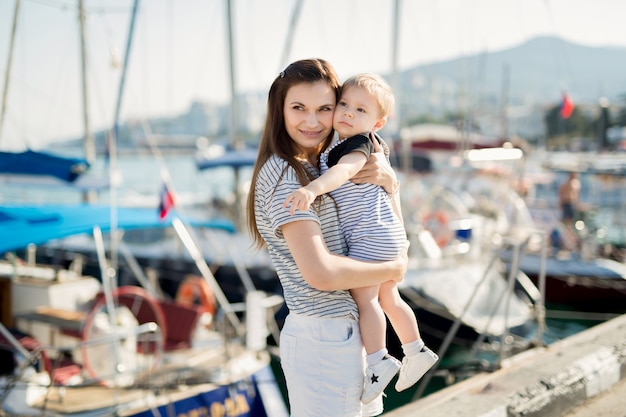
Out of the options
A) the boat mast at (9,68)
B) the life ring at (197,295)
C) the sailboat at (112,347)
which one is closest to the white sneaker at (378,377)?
the sailboat at (112,347)

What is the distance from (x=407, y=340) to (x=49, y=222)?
5240 millimetres

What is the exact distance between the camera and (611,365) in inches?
147

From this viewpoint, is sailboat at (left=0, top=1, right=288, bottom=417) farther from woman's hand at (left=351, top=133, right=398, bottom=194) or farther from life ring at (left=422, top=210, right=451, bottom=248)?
life ring at (left=422, top=210, right=451, bottom=248)

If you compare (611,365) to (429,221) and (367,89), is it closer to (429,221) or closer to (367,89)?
(367,89)

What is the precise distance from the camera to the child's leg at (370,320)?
83.8 inches

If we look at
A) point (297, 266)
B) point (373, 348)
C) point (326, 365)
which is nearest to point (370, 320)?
point (373, 348)

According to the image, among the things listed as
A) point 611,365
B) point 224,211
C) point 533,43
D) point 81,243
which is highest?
point 533,43

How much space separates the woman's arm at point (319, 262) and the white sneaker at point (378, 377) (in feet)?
1.00

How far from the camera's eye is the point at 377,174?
213cm

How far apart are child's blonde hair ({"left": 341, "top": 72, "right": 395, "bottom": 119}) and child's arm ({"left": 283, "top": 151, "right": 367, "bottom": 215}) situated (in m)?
0.21

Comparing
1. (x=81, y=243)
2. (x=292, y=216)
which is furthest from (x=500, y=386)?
(x=81, y=243)

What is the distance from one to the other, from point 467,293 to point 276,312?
10.9ft

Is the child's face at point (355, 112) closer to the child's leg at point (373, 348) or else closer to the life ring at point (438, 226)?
the child's leg at point (373, 348)

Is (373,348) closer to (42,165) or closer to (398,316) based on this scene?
(398,316)
